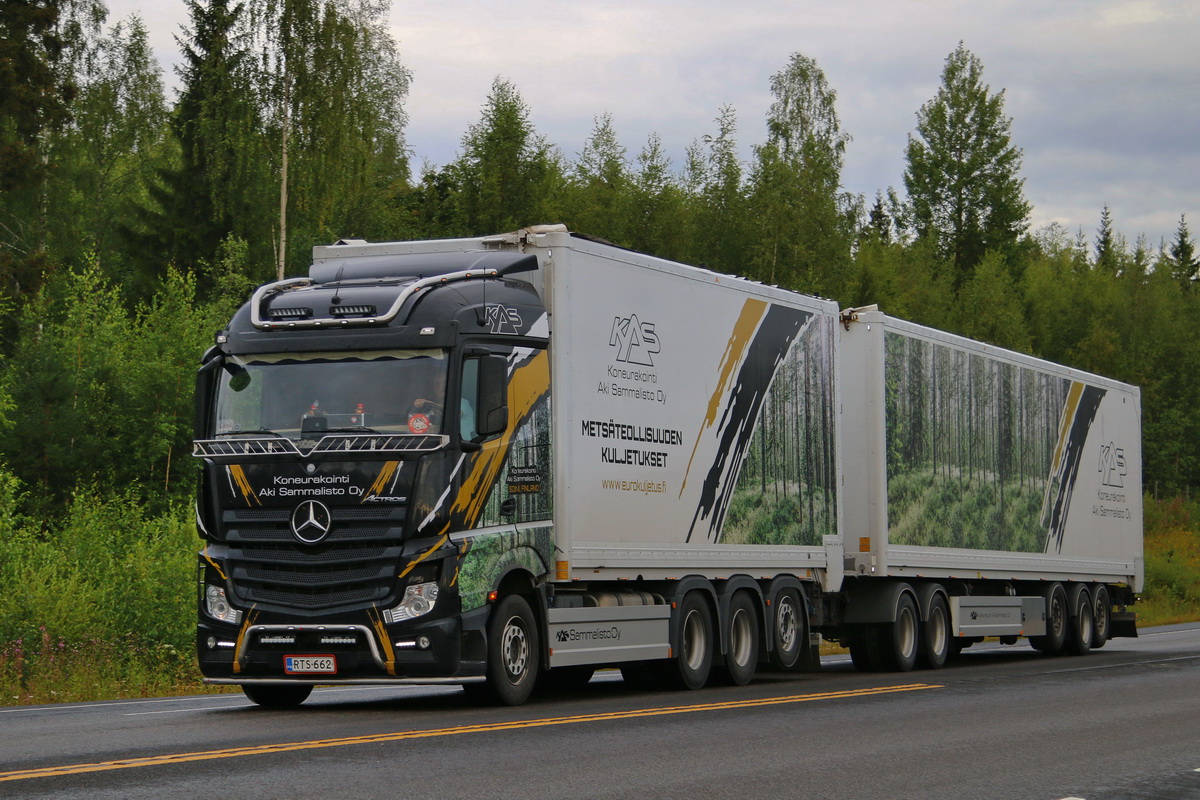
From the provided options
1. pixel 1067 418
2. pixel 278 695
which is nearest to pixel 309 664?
pixel 278 695

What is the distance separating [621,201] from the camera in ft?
187

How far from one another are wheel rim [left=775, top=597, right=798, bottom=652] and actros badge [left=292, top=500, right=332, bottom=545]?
619cm

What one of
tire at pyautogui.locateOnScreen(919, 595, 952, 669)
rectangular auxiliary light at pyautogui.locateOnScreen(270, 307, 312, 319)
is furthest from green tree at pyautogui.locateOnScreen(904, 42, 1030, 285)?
rectangular auxiliary light at pyautogui.locateOnScreen(270, 307, 312, 319)

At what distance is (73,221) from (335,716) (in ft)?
128

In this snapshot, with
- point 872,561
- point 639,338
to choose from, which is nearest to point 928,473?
point 872,561

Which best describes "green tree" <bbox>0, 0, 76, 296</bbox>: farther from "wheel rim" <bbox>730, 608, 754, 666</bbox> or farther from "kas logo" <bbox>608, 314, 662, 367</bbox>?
"kas logo" <bbox>608, 314, 662, 367</bbox>

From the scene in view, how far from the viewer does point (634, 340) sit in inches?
571

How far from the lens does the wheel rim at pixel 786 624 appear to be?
16750 mm

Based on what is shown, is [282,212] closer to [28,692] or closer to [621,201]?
[621,201]

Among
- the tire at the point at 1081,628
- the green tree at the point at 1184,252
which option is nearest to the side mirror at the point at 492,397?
the tire at the point at 1081,628

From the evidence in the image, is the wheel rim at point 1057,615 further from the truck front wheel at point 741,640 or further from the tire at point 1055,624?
the truck front wheel at point 741,640

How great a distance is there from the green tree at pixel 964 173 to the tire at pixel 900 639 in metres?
54.9

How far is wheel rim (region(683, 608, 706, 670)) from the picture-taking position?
49.6 ft

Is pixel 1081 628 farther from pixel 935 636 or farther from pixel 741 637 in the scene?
pixel 741 637
